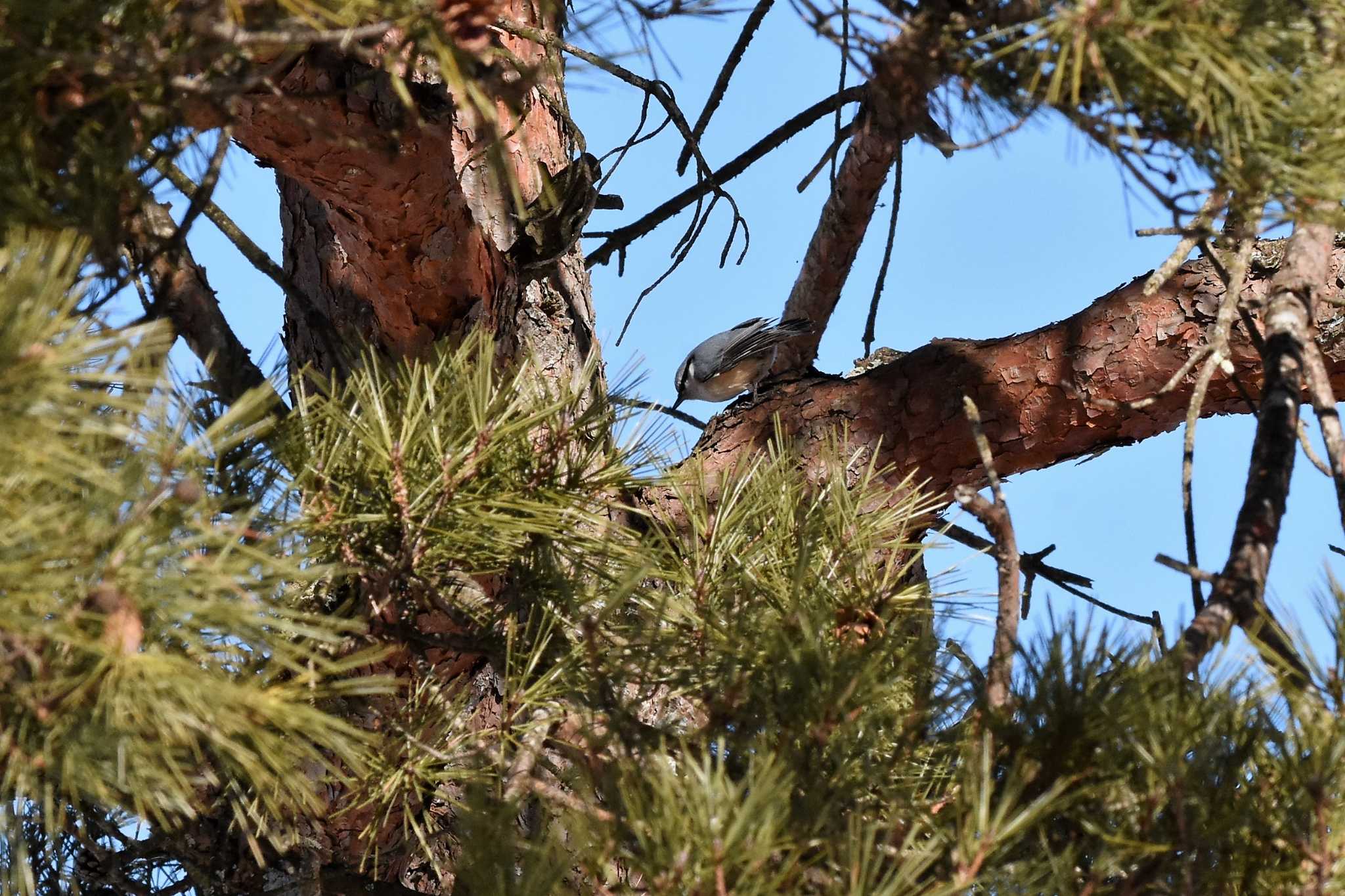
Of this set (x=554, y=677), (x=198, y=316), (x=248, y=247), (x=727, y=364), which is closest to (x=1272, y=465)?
(x=554, y=677)

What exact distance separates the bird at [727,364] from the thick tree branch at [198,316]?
2505 mm

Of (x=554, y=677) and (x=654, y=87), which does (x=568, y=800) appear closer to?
(x=554, y=677)

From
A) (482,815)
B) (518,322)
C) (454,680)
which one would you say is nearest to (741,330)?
(518,322)

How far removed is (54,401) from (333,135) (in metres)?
0.19

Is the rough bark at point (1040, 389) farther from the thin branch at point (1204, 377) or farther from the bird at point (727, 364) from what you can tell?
the bird at point (727, 364)

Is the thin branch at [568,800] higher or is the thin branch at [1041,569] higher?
the thin branch at [1041,569]

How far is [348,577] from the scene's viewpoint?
0.92 m

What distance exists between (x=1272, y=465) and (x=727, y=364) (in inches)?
124

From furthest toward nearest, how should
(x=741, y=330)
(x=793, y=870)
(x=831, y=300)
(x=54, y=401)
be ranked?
(x=741, y=330), (x=831, y=300), (x=793, y=870), (x=54, y=401)

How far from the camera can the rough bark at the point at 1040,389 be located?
1678 mm

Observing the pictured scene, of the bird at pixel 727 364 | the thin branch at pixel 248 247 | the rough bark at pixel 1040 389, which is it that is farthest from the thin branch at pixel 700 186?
the bird at pixel 727 364

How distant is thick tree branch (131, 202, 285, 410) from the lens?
0.99m

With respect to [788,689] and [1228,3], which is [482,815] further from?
[1228,3]

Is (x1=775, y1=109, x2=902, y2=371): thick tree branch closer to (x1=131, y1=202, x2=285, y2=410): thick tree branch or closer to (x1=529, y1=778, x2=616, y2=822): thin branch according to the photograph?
(x1=131, y1=202, x2=285, y2=410): thick tree branch
